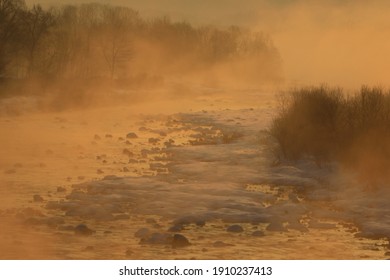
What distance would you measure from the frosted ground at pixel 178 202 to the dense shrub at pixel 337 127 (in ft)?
1.90

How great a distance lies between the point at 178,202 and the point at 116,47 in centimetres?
5412

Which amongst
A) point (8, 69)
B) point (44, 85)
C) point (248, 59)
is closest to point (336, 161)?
point (44, 85)

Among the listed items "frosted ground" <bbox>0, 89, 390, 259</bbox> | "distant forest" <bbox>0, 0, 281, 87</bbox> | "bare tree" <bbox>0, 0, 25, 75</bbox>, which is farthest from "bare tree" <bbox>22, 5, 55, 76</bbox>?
"frosted ground" <bbox>0, 89, 390, 259</bbox>

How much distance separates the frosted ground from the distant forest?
80.0ft

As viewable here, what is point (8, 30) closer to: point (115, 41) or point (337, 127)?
point (115, 41)

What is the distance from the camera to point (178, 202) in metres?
14.8

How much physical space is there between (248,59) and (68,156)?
6809 centimetres

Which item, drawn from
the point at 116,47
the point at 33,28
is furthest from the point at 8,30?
the point at 116,47

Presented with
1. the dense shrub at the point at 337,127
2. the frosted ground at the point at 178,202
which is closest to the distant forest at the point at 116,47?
the frosted ground at the point at 178,202

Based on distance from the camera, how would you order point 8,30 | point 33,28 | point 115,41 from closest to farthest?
point 8,30 → point 33,28 → point 115,41

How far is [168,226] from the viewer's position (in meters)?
13.1

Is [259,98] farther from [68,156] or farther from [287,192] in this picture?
[287,192]

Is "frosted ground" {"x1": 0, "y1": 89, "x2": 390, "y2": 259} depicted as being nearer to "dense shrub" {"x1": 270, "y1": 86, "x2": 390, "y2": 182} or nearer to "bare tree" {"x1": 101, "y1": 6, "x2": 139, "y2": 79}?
"dense shrub" {"x1": 270, "y1": 86, "x2": 390, "y2": 182}

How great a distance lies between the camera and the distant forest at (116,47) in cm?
4925
